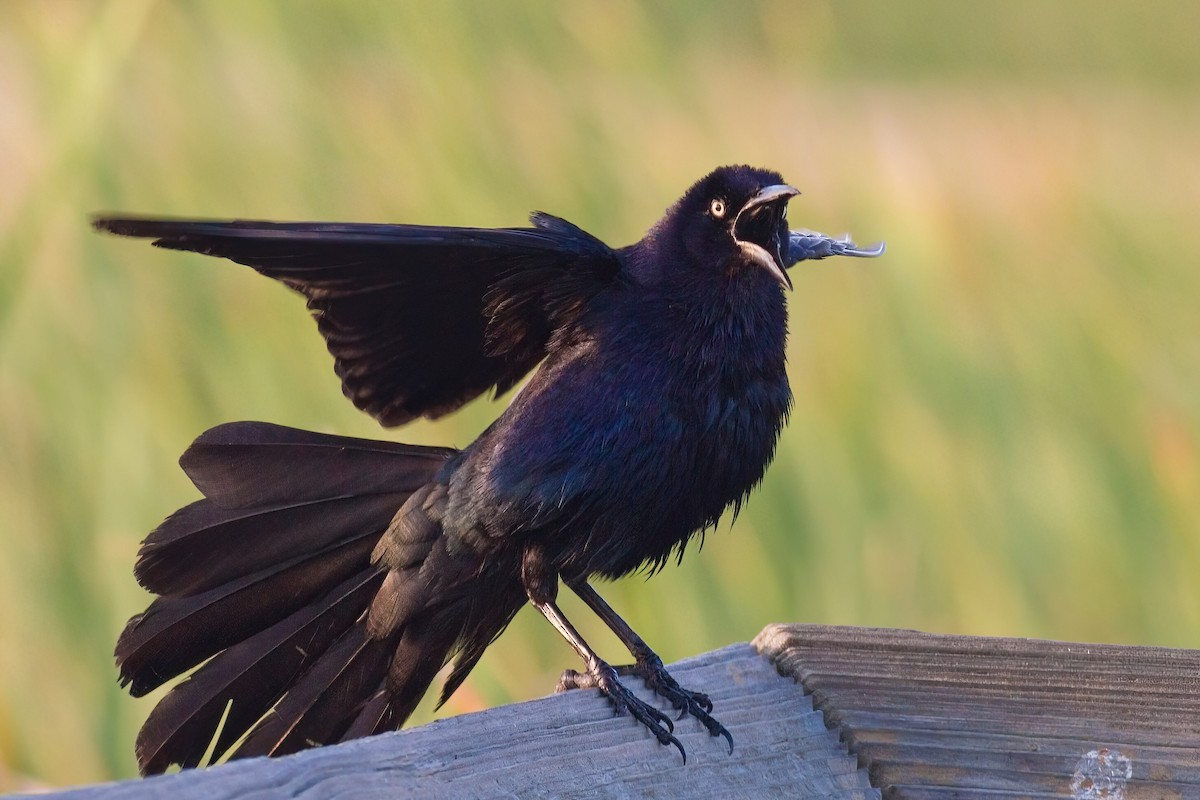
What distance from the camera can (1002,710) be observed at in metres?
1.62

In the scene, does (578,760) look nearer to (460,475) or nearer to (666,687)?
(666,687)

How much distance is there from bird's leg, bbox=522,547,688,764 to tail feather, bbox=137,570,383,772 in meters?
0.27

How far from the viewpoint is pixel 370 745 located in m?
1.31

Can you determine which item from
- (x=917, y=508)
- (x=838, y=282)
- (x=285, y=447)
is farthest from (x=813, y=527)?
(x=285, y=447)

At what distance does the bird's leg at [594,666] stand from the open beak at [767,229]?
508 mm

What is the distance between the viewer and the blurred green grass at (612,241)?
2.34 metres

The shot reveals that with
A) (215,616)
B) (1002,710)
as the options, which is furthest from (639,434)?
(1002,710)

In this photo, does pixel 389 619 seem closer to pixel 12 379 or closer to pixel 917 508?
pixel 12 379

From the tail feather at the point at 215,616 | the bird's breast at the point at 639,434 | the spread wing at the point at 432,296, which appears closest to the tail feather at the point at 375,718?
the tail feather at the point at 215,616

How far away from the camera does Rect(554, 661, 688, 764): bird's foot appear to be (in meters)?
1.60

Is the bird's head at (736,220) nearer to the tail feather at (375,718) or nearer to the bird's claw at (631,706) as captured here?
the bird's claw at (631,706)

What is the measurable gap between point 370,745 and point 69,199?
51.1 inches

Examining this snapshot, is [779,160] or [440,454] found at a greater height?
[779,160]

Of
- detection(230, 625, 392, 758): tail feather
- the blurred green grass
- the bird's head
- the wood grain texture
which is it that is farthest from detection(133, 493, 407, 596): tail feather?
the wood grain texture
